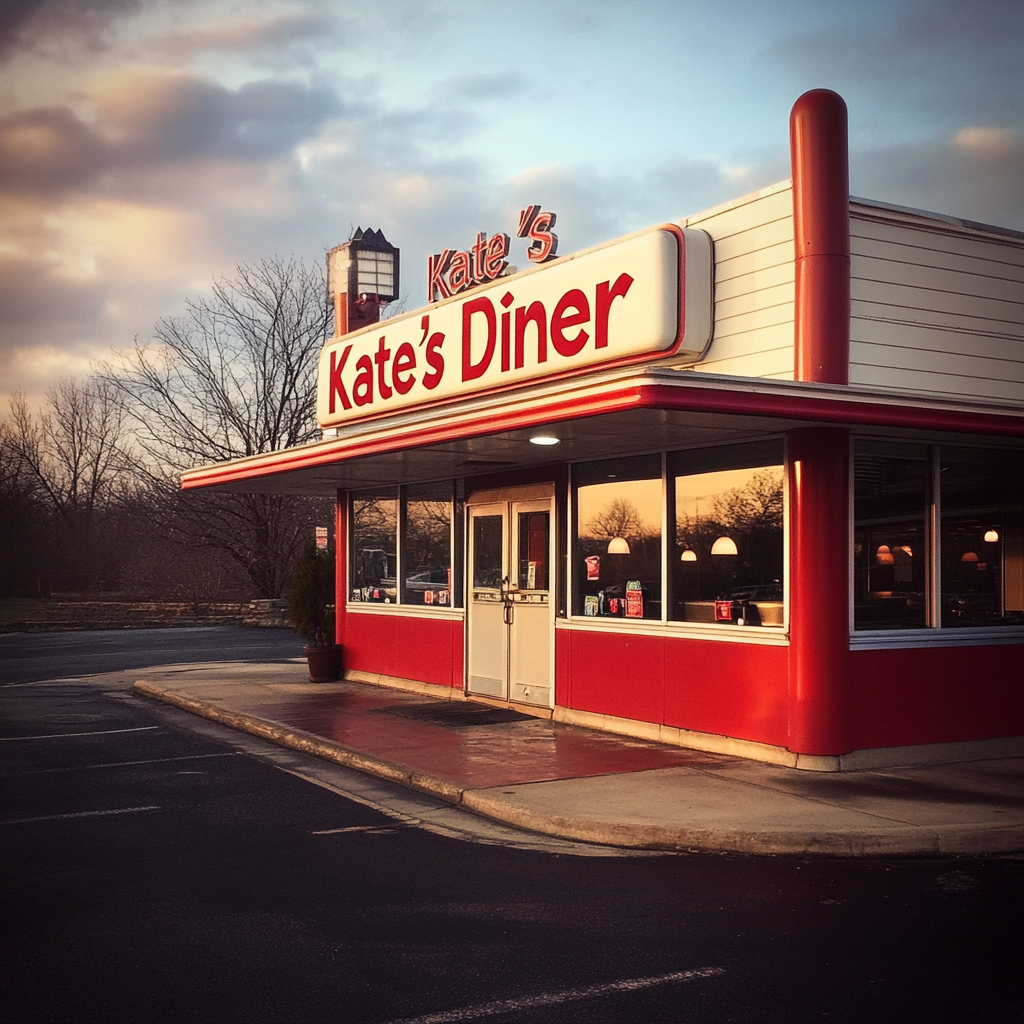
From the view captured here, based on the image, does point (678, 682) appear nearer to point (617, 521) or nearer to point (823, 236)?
point (617, 521)

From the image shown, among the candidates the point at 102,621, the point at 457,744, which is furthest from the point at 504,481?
the point at 102,621

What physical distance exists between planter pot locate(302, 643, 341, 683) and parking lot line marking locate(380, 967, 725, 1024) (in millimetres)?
13115

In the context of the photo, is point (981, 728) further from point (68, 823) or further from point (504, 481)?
point (68, 823)

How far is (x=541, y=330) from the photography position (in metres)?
12.6

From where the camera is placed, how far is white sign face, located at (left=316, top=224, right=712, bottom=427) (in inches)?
425

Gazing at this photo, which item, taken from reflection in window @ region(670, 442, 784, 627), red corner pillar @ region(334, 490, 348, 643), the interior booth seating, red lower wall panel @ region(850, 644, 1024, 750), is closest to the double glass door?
the interior booth seating

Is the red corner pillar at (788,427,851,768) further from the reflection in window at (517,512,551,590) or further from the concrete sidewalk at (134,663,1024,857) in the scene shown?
the reflection in window at (517,512,551,590)

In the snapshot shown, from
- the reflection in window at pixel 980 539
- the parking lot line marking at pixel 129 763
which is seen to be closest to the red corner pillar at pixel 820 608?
the reflection in window at pixel 980 539

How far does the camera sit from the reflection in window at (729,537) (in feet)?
34.6

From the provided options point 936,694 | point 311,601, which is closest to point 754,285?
point 936,694

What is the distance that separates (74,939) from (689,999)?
3093 mm

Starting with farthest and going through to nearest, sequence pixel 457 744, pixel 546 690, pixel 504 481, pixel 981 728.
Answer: pixel 504 481 < pixel 546 690 < pixel 457 744 < pixel 981 728

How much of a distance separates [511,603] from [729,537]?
396cm

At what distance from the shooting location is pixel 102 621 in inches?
1423
